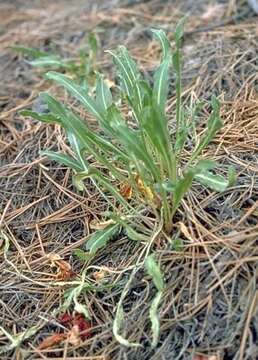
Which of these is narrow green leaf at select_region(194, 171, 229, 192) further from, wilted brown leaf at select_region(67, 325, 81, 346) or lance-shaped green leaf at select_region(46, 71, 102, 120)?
wilted brown leaf at select_region(67, 325, 81, 346)

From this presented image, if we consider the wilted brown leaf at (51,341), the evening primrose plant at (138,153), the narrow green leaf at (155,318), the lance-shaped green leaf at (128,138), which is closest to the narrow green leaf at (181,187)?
the evening primrose plant at (138,153)

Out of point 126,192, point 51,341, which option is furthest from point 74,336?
point 126,192

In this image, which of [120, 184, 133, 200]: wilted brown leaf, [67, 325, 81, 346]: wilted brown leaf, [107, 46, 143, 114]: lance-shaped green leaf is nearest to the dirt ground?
[67, 325, 81, 346]: wilted brown leaf

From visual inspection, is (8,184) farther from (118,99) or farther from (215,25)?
(215,25)

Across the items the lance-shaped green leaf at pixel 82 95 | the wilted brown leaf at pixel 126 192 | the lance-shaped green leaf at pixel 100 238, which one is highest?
the lance-shaped green leaf at pixel 82 95

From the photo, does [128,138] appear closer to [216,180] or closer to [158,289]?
[216,180]

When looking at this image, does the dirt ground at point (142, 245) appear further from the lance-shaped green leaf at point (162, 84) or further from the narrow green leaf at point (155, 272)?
the lance-shaped green leaf at point (162, 84)

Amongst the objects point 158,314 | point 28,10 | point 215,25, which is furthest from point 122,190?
point 28,10
